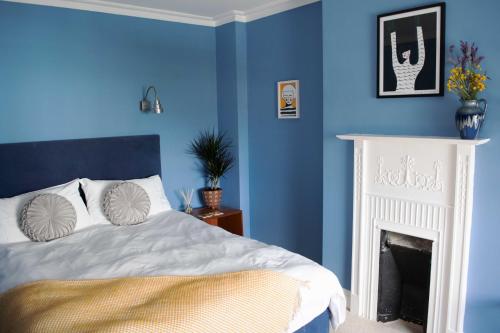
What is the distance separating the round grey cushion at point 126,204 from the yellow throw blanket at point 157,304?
1.21m

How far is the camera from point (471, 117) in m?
2.27

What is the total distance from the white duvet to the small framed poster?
1.46 m

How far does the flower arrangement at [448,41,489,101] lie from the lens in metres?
2.27

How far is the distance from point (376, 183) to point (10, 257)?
8.48 ft

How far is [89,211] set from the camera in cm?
338

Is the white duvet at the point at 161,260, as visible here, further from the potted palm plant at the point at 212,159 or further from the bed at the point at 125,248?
the potted palm plant at the point at 212,159

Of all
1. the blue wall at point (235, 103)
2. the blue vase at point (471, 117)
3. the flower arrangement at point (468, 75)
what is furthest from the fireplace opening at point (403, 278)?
the blue wall at point (235, 103)

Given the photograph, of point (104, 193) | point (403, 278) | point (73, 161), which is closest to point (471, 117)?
point (403, 278)

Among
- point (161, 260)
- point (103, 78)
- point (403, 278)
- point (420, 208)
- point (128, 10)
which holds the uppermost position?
point (128, 10)

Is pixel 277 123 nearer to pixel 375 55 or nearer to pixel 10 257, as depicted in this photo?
pixel 375 55

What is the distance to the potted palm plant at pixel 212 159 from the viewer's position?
433cm

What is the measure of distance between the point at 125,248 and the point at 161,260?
389 millimetres

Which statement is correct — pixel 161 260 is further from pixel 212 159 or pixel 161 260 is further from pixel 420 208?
pixel 212 159

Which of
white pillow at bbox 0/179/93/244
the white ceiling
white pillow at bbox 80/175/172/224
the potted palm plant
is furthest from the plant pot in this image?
the white ceiling
